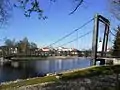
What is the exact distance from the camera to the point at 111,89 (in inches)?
640

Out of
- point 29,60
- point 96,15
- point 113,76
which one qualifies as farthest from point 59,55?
point 113,76

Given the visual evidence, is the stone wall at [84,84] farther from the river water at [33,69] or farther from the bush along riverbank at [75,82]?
the river water at [33,69]

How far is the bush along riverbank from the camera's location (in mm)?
15133

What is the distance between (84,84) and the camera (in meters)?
16.8

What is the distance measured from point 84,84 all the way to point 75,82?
0.66 meters

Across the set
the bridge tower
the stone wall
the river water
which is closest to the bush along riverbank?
the stone wall

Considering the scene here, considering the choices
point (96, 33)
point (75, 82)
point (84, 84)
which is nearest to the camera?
point (75, 82)

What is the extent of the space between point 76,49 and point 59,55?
5.20 meters

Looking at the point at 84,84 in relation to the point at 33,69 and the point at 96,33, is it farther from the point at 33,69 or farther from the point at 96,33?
the point at 33,69

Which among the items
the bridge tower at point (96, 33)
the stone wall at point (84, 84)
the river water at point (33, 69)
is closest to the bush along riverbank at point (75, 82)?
the stone wall at point (84, 84)

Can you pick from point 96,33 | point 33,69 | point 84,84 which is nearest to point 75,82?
point 84,84

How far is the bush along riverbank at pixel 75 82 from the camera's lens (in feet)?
49.6

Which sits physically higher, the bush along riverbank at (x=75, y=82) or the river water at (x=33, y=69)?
the bush along riverbank at (x=75, y=82)

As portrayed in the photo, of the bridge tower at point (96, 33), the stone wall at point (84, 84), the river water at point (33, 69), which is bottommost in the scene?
the river water at point (33, 69)
